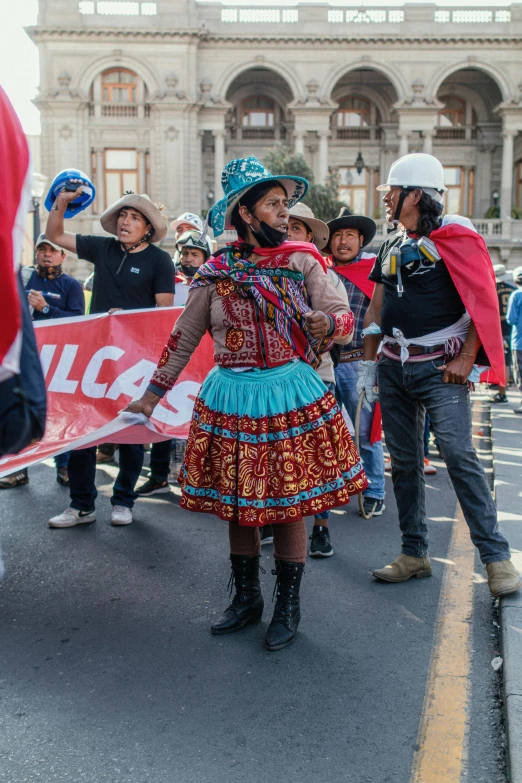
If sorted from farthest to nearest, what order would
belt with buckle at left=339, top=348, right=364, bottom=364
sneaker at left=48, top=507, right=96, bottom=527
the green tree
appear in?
1. the green tree
2. belt with buckle at left=339, top=348, right=364, bottom=364
3. sneaker at left=48, top=507, right=96, bottom=527

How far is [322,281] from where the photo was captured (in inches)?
140

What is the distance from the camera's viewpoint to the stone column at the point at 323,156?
3650 centimetres

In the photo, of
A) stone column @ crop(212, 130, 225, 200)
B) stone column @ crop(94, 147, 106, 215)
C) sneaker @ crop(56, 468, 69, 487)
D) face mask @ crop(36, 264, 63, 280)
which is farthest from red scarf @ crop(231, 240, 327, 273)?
stone column @ crop(94, 147, 106, 215)

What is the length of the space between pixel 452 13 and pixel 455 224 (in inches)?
1510

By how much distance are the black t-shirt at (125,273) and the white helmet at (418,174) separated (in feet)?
6.72

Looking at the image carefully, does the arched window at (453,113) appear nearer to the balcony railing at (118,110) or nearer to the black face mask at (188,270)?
the balcony railing at (118,110)

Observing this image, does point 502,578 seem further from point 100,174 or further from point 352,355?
point 100,174

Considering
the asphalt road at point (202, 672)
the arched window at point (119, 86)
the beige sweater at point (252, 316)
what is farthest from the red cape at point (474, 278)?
the arched window at point (119, 86)

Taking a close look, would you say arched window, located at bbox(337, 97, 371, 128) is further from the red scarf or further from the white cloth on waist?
the red scarf

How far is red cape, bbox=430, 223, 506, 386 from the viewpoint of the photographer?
3.80 meters

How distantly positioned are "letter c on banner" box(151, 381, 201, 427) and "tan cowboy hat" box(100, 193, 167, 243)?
1.12 m

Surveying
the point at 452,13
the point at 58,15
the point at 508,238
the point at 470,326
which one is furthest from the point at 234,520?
the point at 452,13

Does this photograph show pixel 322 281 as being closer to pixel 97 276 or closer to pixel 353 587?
pixel 353 587

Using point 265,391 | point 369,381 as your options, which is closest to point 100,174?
point 369,381
